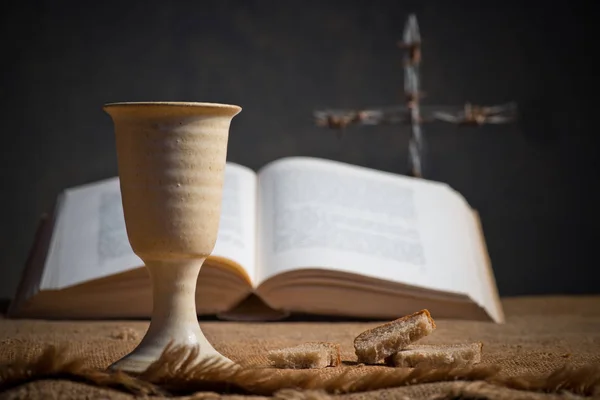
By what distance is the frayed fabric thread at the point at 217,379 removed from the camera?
1.67 m

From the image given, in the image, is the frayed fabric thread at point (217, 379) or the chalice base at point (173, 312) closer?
the frayed fabric thread at point (217, 379)

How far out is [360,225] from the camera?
2.98m

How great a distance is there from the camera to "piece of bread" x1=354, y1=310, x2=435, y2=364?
79.8 inches

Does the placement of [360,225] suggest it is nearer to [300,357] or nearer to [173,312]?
[300,357]

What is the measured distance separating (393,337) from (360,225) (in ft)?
3.15

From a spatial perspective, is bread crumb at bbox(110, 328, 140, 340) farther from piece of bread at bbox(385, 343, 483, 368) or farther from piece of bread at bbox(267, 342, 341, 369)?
piece of bread at bbox(385, 343, 483, 368)

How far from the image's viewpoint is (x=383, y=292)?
281cm

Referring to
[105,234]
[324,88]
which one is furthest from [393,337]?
[324,88]

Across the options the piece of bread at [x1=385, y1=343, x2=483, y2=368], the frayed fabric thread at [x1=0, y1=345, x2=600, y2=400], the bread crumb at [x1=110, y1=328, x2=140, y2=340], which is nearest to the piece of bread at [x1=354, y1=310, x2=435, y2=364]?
the piece of bread at [x1=385, y1=343, x2=483, y2=368]

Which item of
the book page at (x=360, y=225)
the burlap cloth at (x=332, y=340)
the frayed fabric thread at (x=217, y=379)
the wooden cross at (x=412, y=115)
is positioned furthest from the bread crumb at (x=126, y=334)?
the wooden cross at (x=412, y=115)

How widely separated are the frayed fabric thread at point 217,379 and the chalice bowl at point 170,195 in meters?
0.10

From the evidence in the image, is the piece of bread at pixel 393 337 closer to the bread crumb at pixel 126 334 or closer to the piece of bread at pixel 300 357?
the piece of bread at pixel 300 357

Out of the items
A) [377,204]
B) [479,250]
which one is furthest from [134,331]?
[479,250]

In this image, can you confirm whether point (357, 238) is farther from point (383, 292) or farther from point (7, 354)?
point (7, 354)
